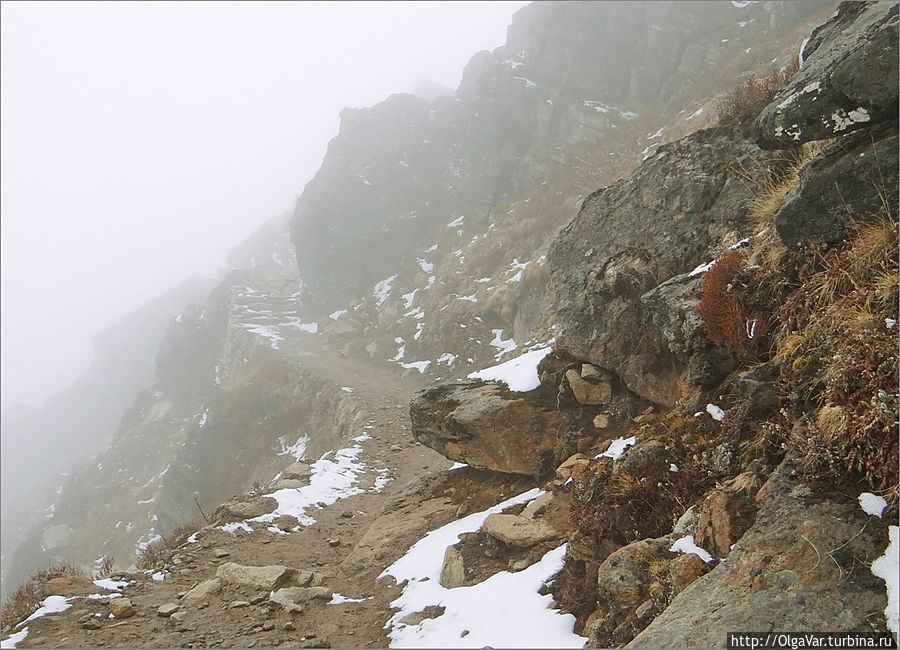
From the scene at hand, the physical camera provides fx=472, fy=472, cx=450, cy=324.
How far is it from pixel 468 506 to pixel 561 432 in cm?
230

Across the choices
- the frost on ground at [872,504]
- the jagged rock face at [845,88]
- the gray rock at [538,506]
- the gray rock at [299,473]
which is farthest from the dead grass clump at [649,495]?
the gray rock at [299,473]

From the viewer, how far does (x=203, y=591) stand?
26.0ft

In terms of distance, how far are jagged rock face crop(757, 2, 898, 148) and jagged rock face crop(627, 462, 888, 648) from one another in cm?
388

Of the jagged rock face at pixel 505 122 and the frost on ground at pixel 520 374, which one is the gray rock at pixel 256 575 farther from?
the jagged rock face at pixel 505 122

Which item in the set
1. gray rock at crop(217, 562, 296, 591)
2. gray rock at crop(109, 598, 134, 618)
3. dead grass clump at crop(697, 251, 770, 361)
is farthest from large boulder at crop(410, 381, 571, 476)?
gray rock at crop(109, 598, 134, 618)

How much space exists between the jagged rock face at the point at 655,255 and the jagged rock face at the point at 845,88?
1.85m

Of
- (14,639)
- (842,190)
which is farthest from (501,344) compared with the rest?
(14,639)

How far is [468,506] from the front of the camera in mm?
8938

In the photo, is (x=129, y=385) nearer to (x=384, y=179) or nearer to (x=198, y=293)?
(x=198, y=293)

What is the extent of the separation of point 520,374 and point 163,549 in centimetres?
852

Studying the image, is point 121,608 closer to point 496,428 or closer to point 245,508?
point 245,508

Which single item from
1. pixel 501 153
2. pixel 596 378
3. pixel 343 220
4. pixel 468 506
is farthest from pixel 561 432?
pixel 343 220

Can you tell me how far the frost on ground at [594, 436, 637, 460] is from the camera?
6.43m

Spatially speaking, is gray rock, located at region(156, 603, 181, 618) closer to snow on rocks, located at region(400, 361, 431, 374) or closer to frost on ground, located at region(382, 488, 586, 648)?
frost on ground, located at region(382, 488, 586, 648)
